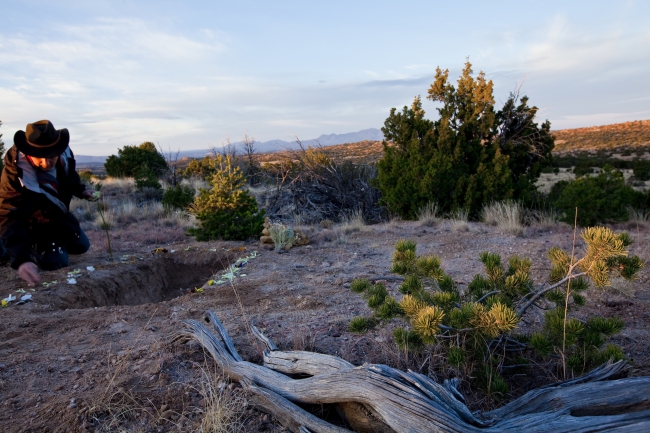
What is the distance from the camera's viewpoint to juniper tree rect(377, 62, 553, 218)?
35.2 ft

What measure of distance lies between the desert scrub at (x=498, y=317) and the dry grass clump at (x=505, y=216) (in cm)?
548

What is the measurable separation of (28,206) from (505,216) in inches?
323

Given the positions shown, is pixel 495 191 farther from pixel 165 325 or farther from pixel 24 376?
pixel 24 376

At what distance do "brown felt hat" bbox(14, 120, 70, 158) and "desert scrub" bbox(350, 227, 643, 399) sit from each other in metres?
4.57

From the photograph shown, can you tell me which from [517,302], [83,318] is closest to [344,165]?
[83,318]

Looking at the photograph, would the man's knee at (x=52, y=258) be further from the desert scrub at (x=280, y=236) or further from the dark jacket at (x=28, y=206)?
the desert scrub at (x=280, y=236)

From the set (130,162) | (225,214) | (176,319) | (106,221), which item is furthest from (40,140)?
(130,162)

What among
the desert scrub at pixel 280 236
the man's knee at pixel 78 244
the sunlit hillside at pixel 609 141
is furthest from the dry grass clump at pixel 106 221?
the sunlit hillside at pixel 609 141

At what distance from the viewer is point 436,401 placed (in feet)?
7.09

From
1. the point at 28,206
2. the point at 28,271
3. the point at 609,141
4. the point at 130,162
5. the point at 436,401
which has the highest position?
the point at 130,162

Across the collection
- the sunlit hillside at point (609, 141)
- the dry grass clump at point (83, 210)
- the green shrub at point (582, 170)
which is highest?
the sunlit hillside at point (609, 141)

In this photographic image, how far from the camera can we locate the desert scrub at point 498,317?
2457 millimetres

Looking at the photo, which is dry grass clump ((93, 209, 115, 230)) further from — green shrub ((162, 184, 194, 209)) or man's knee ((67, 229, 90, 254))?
man's knee ((67, 229, 90, 254))

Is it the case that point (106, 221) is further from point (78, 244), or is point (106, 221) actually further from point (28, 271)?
point (28, 271)
